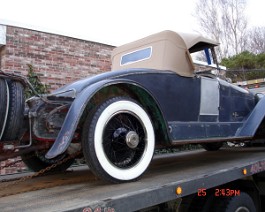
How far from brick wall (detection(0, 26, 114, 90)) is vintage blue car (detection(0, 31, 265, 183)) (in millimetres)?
3357

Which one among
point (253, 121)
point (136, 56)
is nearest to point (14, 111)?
point (136, 56)

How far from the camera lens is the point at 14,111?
248cm

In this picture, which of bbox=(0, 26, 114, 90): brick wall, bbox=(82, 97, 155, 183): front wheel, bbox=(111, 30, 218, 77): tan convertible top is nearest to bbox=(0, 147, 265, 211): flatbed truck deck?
bbox=(82, 97, 155, 183): front wheel

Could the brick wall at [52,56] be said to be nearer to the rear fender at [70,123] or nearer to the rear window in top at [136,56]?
the rear window in top at [136,56]

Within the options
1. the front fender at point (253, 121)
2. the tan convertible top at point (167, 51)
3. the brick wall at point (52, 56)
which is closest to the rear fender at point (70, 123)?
the tan convertible top at point (167, 51)

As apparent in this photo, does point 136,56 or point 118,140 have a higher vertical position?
point 136,56

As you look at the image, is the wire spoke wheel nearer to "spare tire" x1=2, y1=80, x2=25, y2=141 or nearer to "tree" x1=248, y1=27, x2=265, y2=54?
"spare tire" x1=2, y1=80, x2=25, y2=141

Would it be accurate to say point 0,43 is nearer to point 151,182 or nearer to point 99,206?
point 151,182

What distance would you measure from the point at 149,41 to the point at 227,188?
6.24 ft

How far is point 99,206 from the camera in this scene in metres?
1.93

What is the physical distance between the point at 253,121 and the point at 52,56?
186 inches

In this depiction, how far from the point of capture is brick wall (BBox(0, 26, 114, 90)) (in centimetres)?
686

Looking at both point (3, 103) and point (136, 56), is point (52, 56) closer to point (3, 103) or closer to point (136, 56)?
point (136, 56)

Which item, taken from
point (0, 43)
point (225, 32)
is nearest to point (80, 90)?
point (0, 43)
